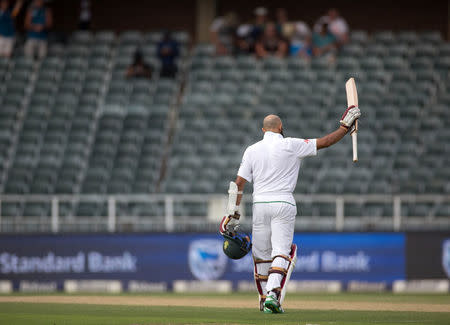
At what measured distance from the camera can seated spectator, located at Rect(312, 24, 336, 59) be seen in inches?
990

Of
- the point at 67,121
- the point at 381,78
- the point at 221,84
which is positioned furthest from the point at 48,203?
the point at 381,78

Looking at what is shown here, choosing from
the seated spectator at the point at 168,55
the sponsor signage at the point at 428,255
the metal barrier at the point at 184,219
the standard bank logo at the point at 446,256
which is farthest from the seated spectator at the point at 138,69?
the standard bank logo at the point at 446,256

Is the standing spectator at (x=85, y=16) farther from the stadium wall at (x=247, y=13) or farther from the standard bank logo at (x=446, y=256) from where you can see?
the standard bank logo at (x=446, y=256)

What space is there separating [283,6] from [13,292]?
48.2 feet

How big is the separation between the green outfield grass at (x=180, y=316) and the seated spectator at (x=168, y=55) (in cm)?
1280

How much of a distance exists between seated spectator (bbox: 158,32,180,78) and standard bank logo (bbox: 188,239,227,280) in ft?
26.2

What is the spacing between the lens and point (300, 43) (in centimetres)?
2555

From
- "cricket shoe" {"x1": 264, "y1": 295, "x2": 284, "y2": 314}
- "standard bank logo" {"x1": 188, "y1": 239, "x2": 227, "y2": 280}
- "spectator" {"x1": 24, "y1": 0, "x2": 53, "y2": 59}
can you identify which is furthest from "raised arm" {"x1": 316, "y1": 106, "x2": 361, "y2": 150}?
"spectator" {"x1": 24, "y1": 0, "x2": 53, "y2": 59}

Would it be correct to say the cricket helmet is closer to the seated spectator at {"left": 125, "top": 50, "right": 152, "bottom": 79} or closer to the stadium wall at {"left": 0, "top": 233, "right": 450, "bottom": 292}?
the stadium wall at {"left": 0, "top": 233, "right": 450, "bottom": 292}

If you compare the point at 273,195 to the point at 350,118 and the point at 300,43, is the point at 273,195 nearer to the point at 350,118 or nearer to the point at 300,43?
the point at 350,118

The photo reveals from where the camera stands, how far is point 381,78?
24156 millimetres

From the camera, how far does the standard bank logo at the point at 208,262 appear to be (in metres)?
18.4

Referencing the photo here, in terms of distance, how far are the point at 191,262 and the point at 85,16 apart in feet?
40.9

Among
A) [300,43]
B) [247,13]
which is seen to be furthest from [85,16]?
[300,43]
